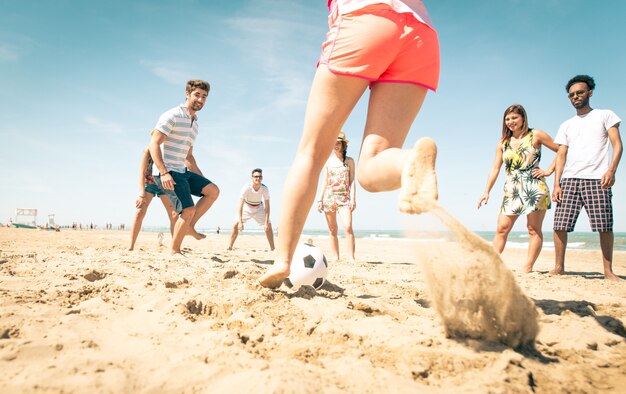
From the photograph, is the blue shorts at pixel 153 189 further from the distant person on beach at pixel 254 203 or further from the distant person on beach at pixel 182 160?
the distant person on beach at pixel 254 203

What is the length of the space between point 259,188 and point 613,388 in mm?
7999

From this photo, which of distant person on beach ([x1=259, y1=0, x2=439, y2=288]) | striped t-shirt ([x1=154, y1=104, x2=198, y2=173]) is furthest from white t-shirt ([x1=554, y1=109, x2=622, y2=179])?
striped t-shirt ([x1=154, y1=104, x2=198, y2=173])

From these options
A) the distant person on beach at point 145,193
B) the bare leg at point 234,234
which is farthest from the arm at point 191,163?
the bare leg at point 234,234

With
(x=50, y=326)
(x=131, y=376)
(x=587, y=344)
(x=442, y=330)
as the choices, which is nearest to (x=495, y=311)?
(x=442, y=330)

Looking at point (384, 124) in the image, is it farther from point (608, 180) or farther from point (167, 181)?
point (608, 180)

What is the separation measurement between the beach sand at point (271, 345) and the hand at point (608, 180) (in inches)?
98.1

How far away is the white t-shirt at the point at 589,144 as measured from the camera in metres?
4.61

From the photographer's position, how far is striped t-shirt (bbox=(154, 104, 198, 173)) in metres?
4.96

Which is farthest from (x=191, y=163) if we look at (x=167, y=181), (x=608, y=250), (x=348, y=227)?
(x=608, y=250)

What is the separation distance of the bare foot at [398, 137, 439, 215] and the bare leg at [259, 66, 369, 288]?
0.55 m

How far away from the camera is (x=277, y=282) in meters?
2.30

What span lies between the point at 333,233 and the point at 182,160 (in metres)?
2.71

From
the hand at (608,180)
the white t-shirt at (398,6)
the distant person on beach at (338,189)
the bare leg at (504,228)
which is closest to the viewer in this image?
the white t-shirt at (398,6)

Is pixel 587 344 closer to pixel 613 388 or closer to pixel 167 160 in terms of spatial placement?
pixel 613 388
